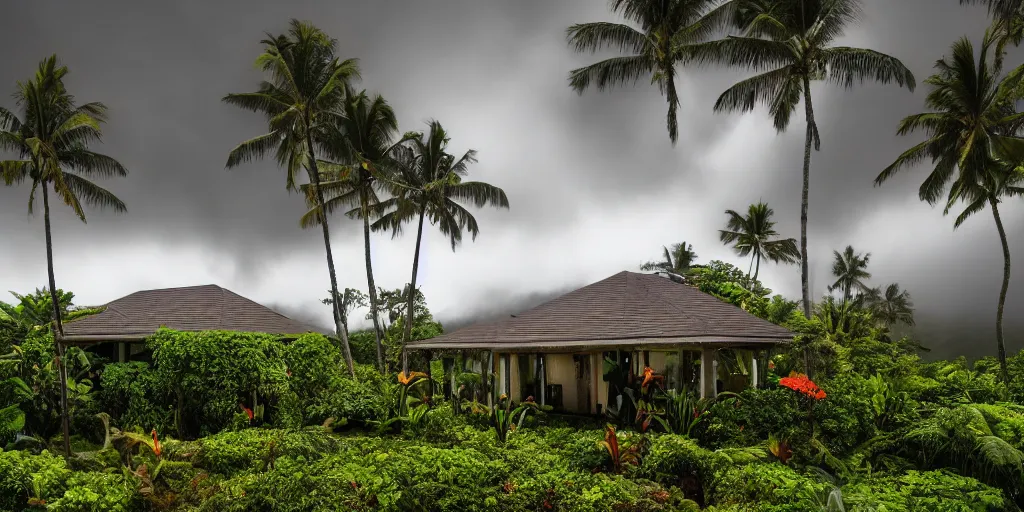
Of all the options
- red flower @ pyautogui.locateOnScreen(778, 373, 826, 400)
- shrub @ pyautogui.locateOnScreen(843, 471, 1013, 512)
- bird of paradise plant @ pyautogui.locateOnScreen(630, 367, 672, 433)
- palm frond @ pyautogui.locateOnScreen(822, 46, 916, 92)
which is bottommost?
shrub @ pyautogui.locateOnScreen(843, 471, 1013, 512)

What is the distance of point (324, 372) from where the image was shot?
15.9 meters

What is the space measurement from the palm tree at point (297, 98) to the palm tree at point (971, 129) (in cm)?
1964

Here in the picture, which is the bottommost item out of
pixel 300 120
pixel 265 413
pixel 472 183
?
pixel 265 413

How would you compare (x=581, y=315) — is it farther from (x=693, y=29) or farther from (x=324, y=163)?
(x=324, y=163)

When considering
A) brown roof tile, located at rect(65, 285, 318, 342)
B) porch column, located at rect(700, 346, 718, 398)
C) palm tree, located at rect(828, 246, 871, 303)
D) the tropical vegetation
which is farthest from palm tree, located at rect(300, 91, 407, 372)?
palm tree, located at rect(828, 246, 871, 303)

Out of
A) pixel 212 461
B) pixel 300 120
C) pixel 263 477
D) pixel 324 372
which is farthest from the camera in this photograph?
pixel 300 120

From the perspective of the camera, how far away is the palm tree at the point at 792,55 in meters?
18.0

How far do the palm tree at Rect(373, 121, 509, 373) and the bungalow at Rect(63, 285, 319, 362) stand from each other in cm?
549

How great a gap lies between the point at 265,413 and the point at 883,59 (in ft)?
63.8

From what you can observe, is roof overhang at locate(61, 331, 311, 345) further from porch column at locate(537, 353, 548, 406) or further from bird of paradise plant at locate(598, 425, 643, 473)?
bird of paradise plant at locate(598, 425, 643, 473)

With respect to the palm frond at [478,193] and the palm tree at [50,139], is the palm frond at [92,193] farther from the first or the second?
the palm frond at [478,193]

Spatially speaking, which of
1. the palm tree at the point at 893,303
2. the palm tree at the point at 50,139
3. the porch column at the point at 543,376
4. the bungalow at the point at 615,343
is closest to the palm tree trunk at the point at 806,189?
the bungalow at the point at 615,343

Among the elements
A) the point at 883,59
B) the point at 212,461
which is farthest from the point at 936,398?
the point at 212,461

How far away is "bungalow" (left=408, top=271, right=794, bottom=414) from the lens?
43.2 feet
